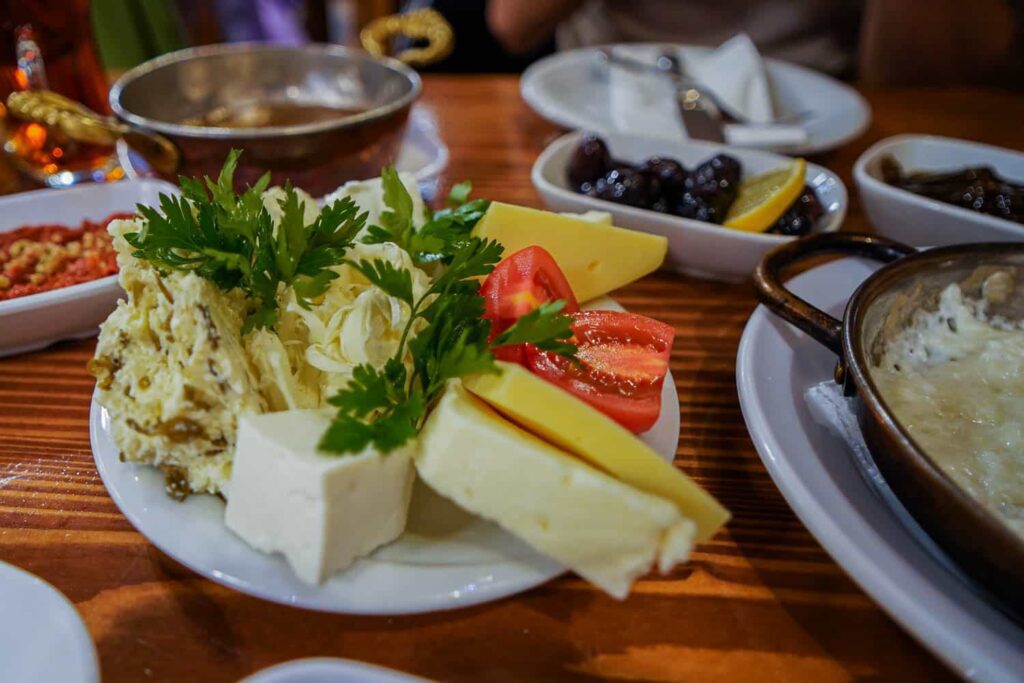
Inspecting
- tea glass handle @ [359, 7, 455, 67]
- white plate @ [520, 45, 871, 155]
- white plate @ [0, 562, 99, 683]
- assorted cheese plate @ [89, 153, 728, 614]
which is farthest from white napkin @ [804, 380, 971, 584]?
tea glass handle @ [359, 7, 455, 67]

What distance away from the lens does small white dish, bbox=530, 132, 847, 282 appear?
4.39ft

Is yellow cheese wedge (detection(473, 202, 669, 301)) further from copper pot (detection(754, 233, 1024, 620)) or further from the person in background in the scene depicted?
the person in background

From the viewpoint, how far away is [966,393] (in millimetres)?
942

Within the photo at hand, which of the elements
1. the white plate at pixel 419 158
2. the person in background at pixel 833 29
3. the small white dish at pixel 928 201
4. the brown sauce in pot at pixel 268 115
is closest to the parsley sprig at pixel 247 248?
the white plate at pixel 419 158

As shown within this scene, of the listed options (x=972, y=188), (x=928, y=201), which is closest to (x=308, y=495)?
(x=928, y=201)

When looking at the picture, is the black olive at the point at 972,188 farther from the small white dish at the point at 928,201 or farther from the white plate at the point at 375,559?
the white plate at the point at 375,559

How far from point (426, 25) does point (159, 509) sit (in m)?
1.92

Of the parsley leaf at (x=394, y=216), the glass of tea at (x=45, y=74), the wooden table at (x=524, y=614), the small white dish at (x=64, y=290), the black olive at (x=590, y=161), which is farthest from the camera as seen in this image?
the glass of tea at (x=45, y=74)

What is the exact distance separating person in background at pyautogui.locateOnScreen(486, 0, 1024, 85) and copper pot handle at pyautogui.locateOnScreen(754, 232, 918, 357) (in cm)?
190

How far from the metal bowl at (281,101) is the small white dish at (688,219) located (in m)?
0.40

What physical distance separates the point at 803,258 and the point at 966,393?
32cm

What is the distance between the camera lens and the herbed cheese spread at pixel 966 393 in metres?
0.82

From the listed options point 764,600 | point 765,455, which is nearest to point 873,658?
point 764,600

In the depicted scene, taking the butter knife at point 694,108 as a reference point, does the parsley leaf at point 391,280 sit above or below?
above
